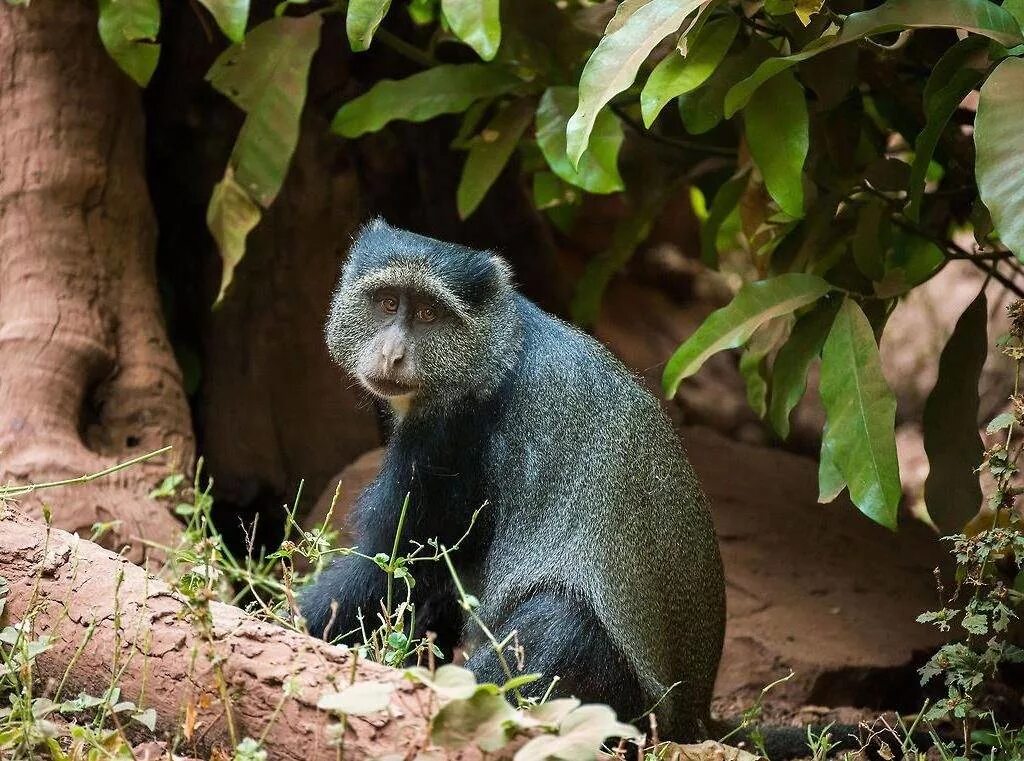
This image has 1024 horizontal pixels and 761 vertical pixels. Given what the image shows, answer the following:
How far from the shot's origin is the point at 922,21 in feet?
14.1

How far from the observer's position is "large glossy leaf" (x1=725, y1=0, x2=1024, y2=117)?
4.26 m

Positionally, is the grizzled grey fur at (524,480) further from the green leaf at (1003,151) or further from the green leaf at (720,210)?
the green leaf at (1003,151)

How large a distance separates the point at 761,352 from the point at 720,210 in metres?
1.14

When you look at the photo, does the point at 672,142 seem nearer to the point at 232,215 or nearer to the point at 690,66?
the point at 690,66

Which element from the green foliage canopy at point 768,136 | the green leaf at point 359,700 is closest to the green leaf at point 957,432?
the green foliage canopy at point 768,136

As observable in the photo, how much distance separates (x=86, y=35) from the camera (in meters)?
6.36

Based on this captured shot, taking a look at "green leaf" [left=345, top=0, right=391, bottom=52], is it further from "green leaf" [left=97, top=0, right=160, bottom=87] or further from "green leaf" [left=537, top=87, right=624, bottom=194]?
"green leaf" [left=97, top=0, right=160, bottom=87]

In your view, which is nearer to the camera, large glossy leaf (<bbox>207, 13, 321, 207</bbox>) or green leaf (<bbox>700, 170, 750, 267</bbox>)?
green leaf (<bbox>700, 170, 750, 267</bbox>)

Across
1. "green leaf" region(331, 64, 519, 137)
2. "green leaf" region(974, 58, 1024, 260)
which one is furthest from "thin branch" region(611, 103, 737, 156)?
"green leaf" region(974, 58, 1024, 260)

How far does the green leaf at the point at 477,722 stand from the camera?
9.43ft

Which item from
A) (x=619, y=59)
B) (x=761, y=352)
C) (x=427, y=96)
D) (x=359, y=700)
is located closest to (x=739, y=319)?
(x=761, y=352)

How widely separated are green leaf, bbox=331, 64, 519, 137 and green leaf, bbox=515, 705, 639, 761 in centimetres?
380

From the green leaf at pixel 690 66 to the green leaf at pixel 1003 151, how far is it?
1.00 metres

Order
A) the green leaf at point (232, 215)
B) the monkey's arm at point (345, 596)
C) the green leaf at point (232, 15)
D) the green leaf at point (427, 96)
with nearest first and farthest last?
the monkey's arm at point (345, 596)
the green leaf at point (232, 15)
the green leaf at point (427, 96)
the green leaf at point (232, 215)
